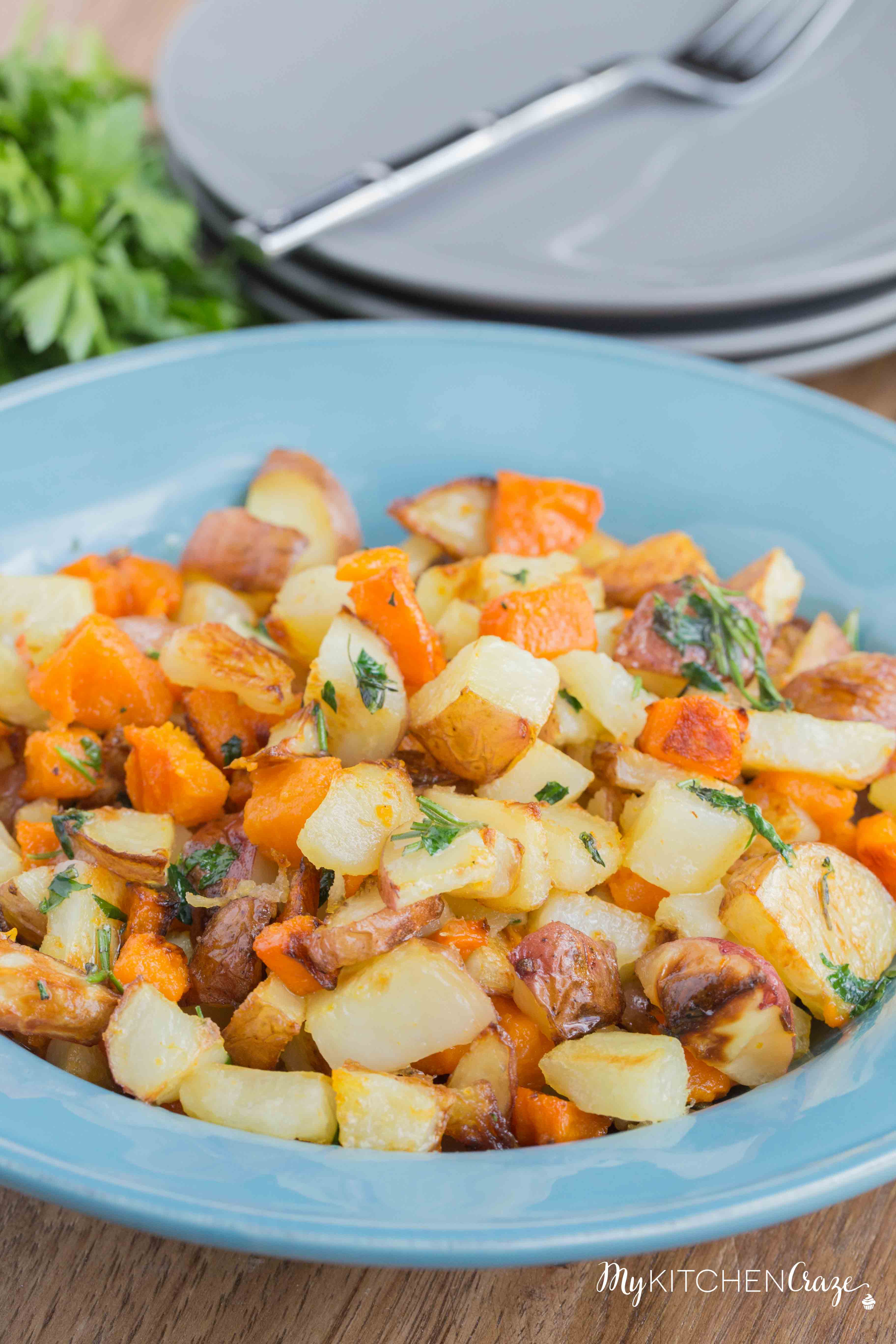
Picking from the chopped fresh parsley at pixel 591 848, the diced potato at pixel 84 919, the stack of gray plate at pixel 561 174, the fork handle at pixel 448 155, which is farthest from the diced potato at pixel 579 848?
the fork handle at pixel 448 155

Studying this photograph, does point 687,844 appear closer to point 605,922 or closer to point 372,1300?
point 605,922

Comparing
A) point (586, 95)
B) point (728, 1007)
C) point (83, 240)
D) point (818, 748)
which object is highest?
point (586, 95)

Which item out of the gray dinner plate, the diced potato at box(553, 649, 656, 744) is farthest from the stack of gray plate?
the diced potato at box(553, 649, 656, 744)

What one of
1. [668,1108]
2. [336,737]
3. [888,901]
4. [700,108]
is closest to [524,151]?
[700,108]

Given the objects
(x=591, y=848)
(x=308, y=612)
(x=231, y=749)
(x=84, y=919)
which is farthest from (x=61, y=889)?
(x=591, y=848)

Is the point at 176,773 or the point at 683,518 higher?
the point at 683,518

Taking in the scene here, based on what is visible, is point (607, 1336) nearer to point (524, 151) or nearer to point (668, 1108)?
point (668, 1108)

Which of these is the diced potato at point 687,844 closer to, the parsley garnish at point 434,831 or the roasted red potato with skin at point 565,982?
the roasted red potato with skin at point 565,982
